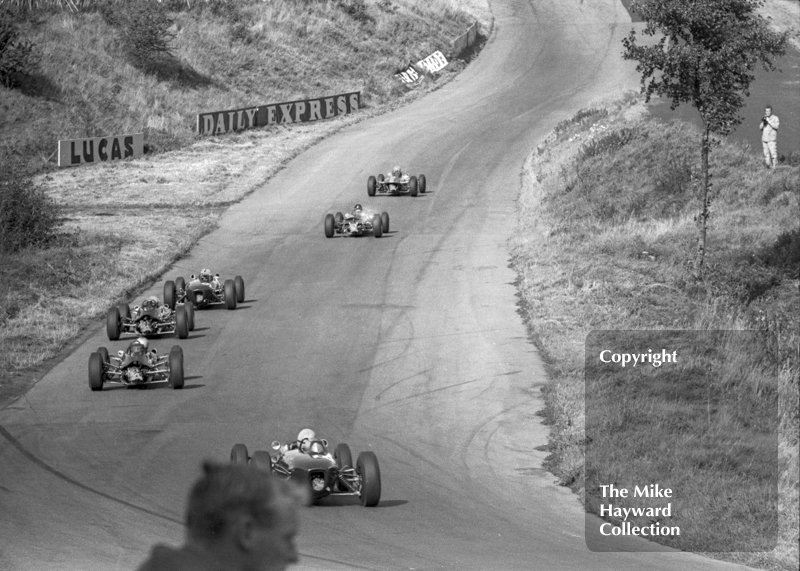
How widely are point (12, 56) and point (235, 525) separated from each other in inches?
1923

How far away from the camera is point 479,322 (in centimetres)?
2394

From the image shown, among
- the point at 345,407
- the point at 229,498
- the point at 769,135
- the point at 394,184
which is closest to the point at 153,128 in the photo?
the point at 394,184

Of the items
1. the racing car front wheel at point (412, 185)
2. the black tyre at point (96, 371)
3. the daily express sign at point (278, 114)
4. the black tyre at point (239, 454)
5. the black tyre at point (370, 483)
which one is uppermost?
the daily express sign at point (278, 114)

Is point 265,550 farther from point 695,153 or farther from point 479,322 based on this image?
point 695,153

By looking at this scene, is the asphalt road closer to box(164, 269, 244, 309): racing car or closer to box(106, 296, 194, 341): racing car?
box(164, 269, 244, 309): racing car

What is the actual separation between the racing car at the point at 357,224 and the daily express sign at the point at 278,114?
17.6 metres

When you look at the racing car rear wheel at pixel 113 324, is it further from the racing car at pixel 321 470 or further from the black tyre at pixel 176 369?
the racing car at pixel 321 470

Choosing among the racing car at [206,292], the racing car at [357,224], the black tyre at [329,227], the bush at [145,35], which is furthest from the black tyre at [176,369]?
the bush at [145,35]

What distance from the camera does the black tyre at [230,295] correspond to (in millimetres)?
24891

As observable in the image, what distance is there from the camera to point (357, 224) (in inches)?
1278

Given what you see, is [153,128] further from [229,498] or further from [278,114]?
[229,498]

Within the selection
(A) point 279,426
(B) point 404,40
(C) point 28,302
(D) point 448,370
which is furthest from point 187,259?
(B) point 404,40

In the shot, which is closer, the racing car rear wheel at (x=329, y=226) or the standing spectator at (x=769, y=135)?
the racing car rear wheel at (x=329, y=226)

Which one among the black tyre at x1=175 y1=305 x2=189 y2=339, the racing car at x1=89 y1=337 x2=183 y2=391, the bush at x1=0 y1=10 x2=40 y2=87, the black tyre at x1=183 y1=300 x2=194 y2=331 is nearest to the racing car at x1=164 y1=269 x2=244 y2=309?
the black tyre at x1=183 y1=300 x2=194 y2=331
